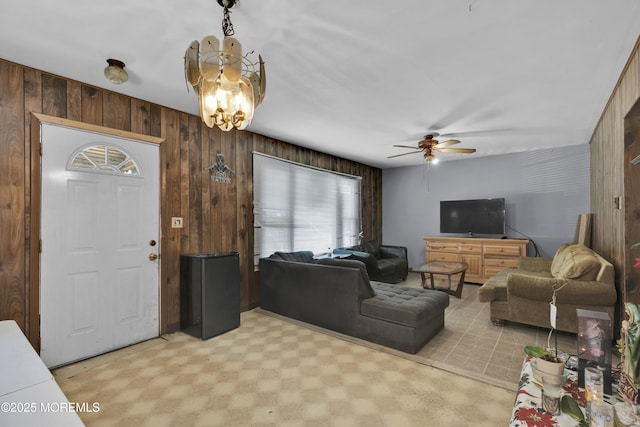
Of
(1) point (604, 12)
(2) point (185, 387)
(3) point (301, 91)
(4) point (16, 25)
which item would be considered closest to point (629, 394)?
(1) point (604, 12)

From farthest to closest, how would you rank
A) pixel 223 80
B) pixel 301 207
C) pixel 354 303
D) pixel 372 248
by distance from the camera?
pixel 372 248 < pixel 301 207 < pixel 354 303 < pixel 223 80

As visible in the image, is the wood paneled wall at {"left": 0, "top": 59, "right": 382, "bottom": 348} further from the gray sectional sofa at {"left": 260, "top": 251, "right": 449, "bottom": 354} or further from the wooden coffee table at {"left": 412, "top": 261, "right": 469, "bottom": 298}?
the wooden coffee table at {"left": 412, "top": 261, "right": 469, "bottom": 298}

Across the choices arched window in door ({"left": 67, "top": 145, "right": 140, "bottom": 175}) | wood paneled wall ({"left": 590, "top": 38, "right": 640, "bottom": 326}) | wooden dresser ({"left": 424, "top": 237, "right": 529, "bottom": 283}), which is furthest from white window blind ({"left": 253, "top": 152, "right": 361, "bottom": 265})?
wood paneled wall ({"left": 590, "top": 38, "right": 640, "bottom": 326})

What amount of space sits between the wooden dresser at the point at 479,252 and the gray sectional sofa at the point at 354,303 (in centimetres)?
257

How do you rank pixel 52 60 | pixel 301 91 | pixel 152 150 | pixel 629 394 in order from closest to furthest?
pixel 629 394 → pixel 52 60 → pixel 301 91 → pixel 152 150

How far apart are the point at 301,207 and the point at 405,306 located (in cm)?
256

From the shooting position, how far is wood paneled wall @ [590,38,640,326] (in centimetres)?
234

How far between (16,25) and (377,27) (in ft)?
7.54

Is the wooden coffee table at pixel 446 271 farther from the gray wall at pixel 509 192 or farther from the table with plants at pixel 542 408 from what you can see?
the table with plants at pixel 542 408

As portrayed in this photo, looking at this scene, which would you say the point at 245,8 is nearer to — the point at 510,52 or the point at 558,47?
the point at 510,52

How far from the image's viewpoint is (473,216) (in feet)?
18.7

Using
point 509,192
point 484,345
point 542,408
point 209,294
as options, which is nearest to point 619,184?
point 484,345

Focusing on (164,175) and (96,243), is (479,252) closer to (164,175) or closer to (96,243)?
(164,175)

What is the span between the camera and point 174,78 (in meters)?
2.57
